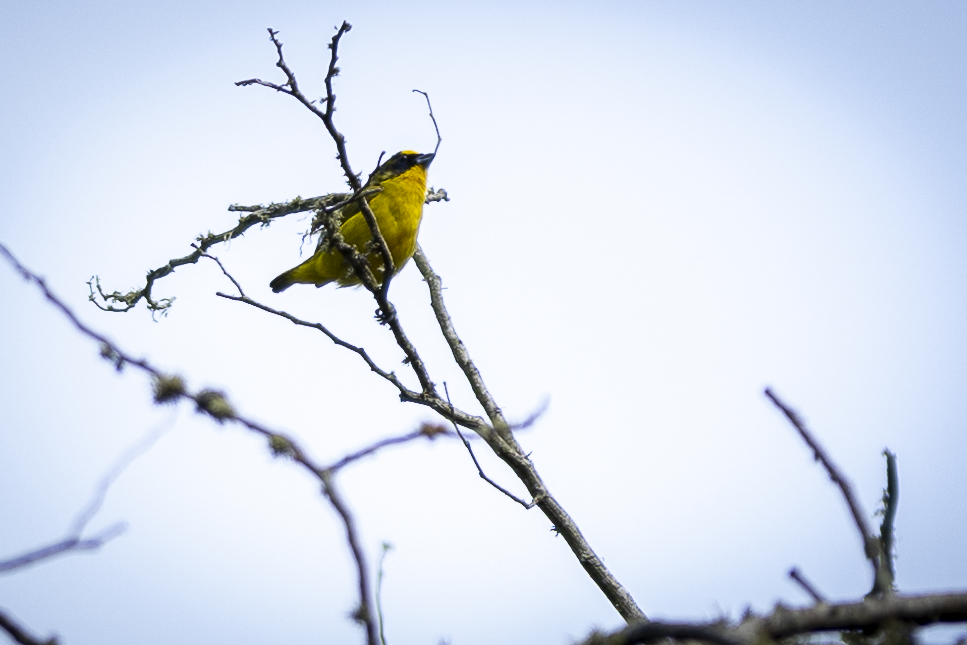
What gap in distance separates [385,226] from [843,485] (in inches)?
169

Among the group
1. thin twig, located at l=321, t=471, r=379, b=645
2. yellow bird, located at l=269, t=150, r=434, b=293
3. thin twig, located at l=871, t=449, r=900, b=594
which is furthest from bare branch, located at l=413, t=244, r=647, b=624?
thin twig, located at l=321, t=471, r=379, b=645

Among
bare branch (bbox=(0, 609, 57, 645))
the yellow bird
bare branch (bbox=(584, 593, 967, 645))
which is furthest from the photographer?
the yellow bird

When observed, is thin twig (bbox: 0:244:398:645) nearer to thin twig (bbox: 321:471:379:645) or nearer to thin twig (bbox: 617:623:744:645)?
thin twig (bbox: 321:471:379:645)

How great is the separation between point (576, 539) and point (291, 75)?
255cm

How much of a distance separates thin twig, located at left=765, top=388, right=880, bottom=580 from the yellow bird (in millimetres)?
3762

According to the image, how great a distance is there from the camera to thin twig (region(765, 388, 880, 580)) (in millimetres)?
1650

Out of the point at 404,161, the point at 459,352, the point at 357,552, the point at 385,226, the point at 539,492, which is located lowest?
the point at 357,552

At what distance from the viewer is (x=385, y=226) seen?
562cm

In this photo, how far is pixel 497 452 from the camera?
430cm

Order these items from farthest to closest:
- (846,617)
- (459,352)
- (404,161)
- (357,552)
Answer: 1. (404,161)
2. (459,352)
3. (846,617)
4. (357,552)

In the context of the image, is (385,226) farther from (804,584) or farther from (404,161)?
(804,584)

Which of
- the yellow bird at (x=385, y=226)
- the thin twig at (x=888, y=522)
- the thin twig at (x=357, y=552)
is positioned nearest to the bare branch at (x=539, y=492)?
the yellow bird at (x=385, y=226)

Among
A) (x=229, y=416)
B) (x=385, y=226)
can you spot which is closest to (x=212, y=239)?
(x=385, y=226)

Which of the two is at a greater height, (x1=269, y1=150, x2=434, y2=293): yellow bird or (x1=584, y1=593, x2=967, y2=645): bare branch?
(x1=269, y1=150, x2=434, y2=293): yellow bird
